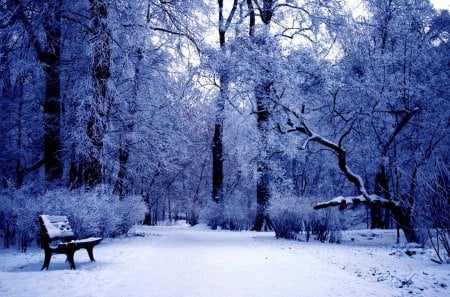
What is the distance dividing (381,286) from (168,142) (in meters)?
13.3

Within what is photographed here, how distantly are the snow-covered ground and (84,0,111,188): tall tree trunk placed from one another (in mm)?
3464

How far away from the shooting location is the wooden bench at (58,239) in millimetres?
7113

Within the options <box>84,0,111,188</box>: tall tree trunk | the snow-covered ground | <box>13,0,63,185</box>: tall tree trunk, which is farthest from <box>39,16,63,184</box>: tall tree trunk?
the snow-covered ground

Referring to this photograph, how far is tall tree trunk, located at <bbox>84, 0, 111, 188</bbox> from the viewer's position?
11961 mm

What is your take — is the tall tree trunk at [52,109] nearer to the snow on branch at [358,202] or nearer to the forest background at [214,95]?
the forest background at [214,95]

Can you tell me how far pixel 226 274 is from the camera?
679 cm

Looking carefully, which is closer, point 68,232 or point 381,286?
point 381,286

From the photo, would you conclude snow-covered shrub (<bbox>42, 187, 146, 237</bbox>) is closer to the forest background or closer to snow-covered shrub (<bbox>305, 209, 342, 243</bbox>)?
the forest background

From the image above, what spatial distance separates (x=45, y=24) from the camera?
12375mm

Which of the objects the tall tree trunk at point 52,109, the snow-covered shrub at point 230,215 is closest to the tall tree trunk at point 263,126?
the snow-covered shrub at point 230,215

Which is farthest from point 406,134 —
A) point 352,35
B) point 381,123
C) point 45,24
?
point 45,24

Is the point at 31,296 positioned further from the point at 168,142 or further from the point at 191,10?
the point at 168,142

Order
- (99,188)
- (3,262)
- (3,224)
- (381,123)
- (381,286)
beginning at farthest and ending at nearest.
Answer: (381,123), (99,188), (3,224), (3,262), (381,286)

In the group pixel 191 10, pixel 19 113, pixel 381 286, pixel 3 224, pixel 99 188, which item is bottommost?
pixel 381 286
